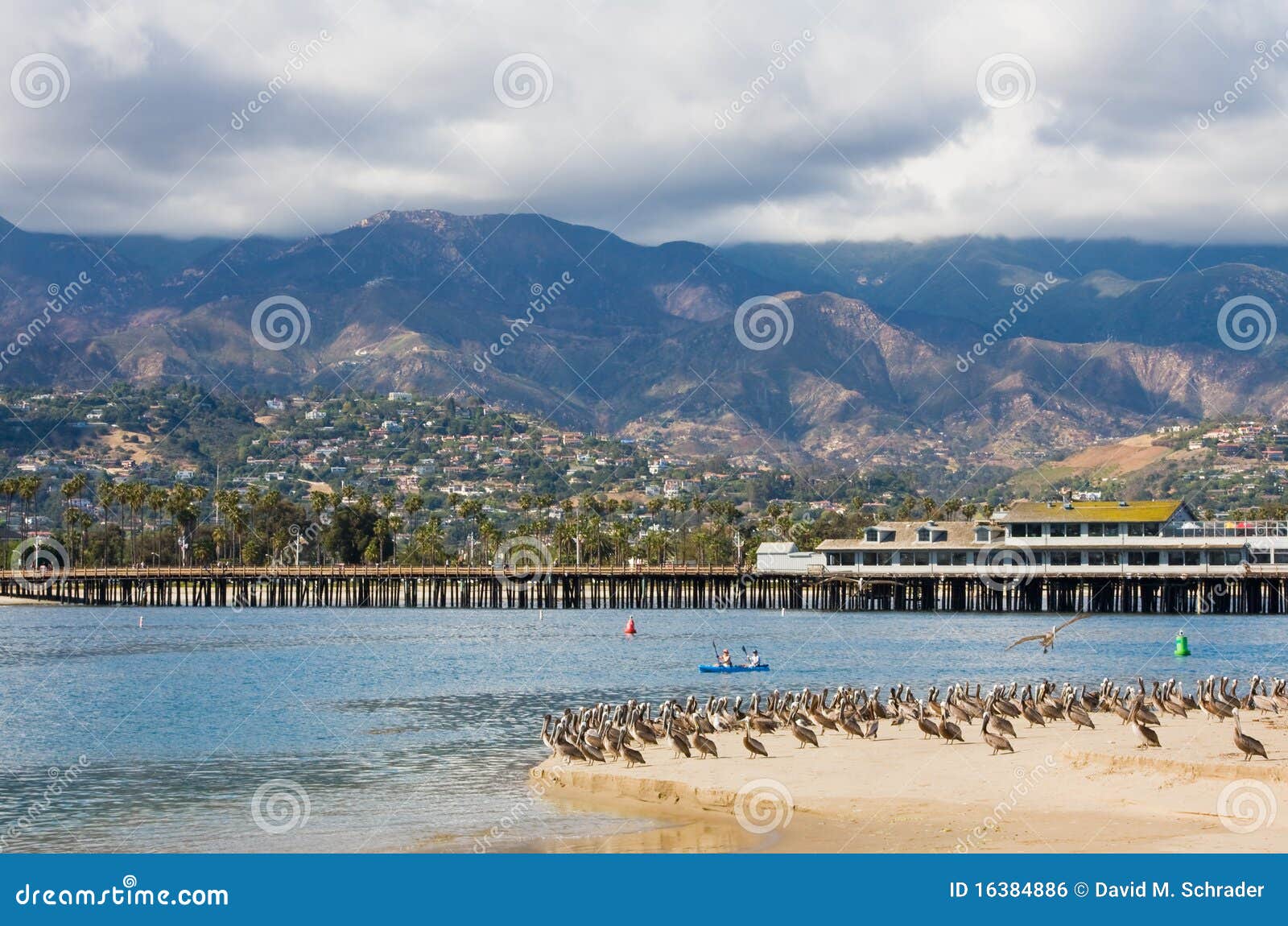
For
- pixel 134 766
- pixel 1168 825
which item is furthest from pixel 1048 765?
pixel 134 766

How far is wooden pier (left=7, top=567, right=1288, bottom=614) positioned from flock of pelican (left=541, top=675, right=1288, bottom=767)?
7963 centimetres

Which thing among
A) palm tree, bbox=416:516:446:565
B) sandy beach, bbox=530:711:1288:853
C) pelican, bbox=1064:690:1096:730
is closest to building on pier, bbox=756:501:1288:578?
palm tree, bbox=416:516:446:565

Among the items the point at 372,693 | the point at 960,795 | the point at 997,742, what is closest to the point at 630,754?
the point at 960,795

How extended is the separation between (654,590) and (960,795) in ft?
421

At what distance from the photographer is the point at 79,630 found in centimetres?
10544

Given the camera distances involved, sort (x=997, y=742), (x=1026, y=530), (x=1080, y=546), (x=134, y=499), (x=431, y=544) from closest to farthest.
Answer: (x=997, y=742) < (x=1080, y=546) < (x=1026, y=530) < (x=134, y=499) < (x=431, y=544)

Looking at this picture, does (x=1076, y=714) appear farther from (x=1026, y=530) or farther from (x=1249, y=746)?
(x=1026, y=530)

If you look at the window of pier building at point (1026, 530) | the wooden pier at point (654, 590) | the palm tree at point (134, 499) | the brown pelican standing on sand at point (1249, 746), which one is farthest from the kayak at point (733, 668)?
the palm tree at point (134, 499)

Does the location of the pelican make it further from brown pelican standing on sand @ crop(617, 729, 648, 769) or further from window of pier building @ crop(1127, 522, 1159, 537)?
window of pier building @ crop(1127, 522, 1159, 537)

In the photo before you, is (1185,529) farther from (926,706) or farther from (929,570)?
(926,706)

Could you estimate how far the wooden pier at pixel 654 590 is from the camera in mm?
122688

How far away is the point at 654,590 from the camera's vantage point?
156625 millimetres

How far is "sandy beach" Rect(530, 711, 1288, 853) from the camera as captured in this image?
24.6 m

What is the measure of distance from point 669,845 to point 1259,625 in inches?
3353
